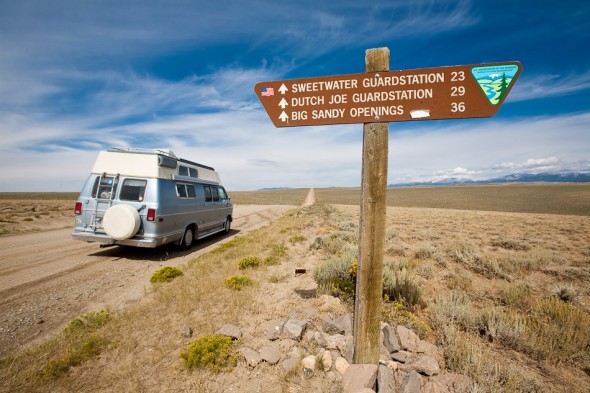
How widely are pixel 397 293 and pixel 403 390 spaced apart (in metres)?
2.36

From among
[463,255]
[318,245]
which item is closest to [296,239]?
[318,245]

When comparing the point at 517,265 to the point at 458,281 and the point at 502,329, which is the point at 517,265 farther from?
the point at 502,329

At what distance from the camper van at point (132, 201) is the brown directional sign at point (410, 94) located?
6.28 meters

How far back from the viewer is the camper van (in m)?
7.00

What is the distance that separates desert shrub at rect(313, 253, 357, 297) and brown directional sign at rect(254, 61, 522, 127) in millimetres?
3229

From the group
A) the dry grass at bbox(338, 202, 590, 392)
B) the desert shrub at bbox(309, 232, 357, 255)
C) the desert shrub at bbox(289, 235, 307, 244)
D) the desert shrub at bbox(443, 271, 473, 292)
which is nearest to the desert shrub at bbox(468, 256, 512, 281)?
the dry grass at bbox(338, 202, 590, 392)

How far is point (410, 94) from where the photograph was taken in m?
2.44

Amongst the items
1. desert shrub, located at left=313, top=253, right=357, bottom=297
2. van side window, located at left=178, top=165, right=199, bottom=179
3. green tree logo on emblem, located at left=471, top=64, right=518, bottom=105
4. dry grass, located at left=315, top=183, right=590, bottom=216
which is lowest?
dry grass, located at left=315, top=183, right=590, bottom=216

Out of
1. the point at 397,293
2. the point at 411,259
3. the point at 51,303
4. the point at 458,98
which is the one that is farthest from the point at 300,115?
the point at 411,259

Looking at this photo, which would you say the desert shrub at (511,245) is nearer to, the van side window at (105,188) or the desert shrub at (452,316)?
the desert shrub at (452,316)

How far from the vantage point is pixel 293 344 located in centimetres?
317

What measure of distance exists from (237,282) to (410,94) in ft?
14.8

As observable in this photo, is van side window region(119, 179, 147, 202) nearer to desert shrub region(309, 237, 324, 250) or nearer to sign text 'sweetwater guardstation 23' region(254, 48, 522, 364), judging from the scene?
desert shrub region(309, 237, 324, 250)

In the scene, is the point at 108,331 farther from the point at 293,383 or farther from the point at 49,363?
the point at 293,383
